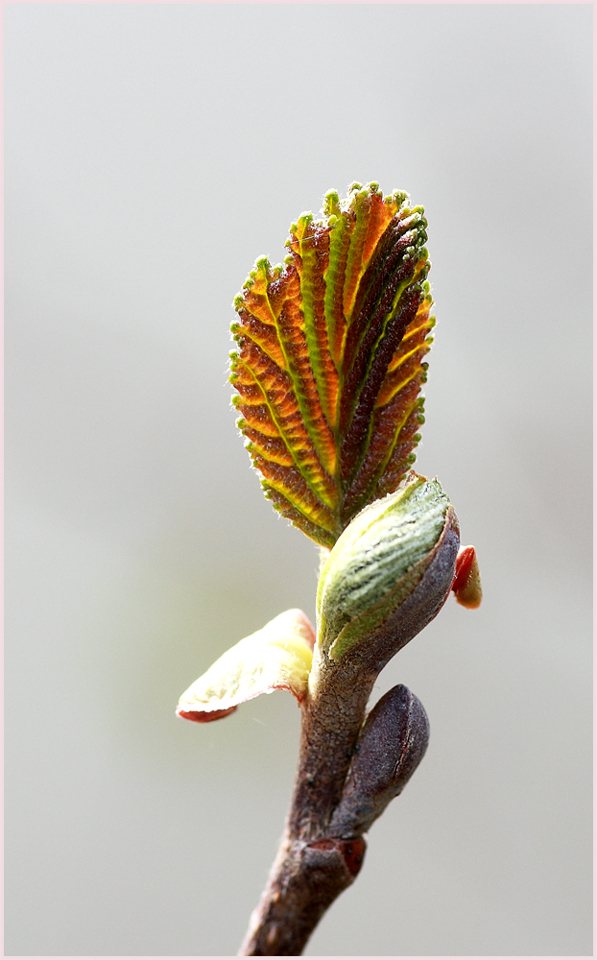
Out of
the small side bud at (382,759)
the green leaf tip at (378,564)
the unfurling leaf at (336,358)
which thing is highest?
the unfurling leaf at (336,358)

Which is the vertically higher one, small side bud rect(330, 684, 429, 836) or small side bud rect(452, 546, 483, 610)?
small side bud rect(452, 546, 483, 610)

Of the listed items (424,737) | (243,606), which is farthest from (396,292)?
(243,606)

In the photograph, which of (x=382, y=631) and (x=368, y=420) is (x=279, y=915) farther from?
(x=368, y=420)

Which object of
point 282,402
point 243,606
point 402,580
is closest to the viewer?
point 402,580

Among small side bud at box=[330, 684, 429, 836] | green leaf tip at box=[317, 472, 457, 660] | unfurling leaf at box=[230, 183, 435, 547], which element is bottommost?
small side bud at box=[330, 684, 429, 836]

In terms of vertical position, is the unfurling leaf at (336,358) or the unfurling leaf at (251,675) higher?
the unfurling leaf at (336,358)
